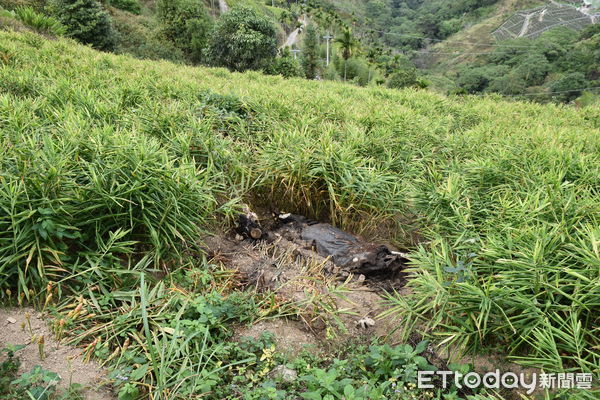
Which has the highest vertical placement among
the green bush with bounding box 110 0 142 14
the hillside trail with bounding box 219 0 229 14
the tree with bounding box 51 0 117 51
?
the hillside trail with bounding box 219 0 229 14

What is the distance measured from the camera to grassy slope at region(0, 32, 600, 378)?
1.89 m

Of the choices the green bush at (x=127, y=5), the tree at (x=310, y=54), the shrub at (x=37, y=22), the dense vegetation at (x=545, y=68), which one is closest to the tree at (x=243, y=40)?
the shrub at (x=37, y=22)

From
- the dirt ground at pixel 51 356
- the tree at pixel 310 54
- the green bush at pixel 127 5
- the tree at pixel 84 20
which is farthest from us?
the tree at pixel 310 54

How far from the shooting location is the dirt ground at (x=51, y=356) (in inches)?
61.8

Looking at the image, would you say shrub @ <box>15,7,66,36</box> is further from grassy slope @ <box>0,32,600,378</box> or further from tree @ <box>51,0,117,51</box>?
grassy slope @ <box>0,32,600,378</box>

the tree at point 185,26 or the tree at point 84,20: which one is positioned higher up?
the tree at point 185,26

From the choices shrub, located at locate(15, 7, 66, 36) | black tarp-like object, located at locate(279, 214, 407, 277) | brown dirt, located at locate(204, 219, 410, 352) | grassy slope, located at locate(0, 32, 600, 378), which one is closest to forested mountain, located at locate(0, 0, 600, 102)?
shrub, located at locate(15, 7, 66, 36)

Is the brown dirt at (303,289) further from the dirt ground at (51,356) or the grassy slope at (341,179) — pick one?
the dirt ground at (51,356)

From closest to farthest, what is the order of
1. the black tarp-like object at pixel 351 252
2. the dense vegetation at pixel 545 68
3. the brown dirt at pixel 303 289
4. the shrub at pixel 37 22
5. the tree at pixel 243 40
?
the brown dirt at pixel 303 289 < the black tarp-like object at pixel 351 252 < the shrub at pixel 37 22 < the tree at pixel 243 40 < the dense vegetation at pixel 545 68

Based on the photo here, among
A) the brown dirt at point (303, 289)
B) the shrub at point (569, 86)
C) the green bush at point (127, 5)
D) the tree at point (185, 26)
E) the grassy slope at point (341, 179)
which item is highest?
the green bush at point (127, 5)

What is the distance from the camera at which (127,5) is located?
95.0 feet

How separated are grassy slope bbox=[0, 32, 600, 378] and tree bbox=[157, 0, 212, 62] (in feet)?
68.2

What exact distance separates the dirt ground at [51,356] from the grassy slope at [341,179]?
0.20 m

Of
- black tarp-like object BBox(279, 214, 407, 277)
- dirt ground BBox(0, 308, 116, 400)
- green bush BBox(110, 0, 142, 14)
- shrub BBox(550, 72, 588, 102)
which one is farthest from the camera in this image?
shrub BBox(550, 72, 588, 102)
